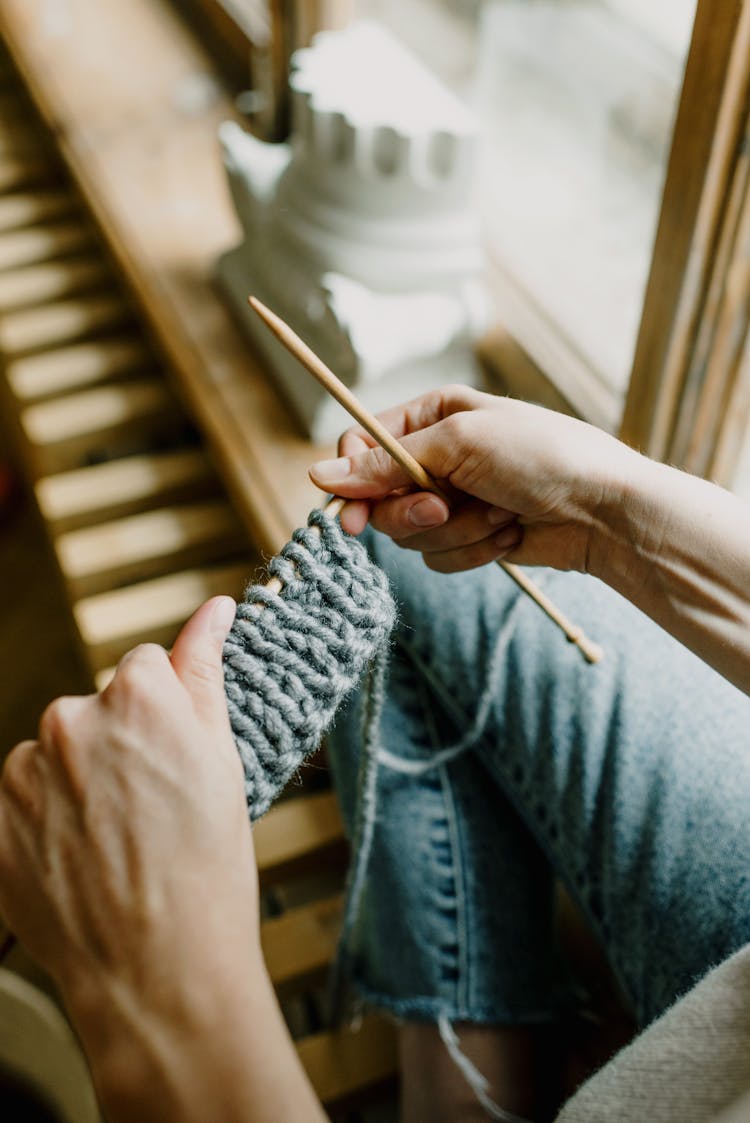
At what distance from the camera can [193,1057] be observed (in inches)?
16.7

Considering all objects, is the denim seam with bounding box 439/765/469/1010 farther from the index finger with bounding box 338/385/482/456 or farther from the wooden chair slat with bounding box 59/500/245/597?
the wooden chair slat with bounding box 59/500/245/597

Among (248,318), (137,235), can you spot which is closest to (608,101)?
(248,318)

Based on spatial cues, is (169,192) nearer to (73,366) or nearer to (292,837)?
(73,366)

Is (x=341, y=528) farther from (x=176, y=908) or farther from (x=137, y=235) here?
(x=137, y=235)

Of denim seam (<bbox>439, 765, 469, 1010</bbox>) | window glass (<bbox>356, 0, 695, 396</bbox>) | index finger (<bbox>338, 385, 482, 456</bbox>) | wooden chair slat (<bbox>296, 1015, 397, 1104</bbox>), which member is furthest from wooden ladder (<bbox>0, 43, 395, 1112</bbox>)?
window glass (<bbox>356, 0, 695, 396</bbox>)

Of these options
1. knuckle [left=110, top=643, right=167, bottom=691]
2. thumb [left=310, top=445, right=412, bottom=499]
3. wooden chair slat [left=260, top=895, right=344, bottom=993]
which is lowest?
wooden chair slat [left=260, top=895, right=344, bottom=993]

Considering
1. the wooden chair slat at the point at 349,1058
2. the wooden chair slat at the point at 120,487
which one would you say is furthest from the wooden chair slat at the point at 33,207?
the wooden chair slat at the point at 349,1058

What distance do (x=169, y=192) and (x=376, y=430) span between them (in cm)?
87

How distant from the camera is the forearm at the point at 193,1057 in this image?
421 millimetres

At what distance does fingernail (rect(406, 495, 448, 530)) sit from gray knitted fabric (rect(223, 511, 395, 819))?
5 centimetres

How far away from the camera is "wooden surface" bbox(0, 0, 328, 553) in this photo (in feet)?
3.23

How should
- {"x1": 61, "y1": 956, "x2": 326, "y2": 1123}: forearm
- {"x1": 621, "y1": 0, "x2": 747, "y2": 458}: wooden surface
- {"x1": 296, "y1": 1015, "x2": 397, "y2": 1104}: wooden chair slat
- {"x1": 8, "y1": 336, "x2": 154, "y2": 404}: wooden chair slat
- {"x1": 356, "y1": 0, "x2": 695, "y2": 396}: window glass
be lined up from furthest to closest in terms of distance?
{"x1": 8, "y1": 336, "x2": 154, "y2": 404}: wooden chair slat < {"x1": 356, "y1": 0, "x2": 695, "y2": 396}: window glass < {"x1": 296, "y1": 1015, "x2": 397, "y2": 1104}: wooden chair slat < {"x1": 621, "y1": 0, "x2": 747, "y2": 458}: wooden surface < {"x1": 61, "y1": 956, "x2": 326, "y2": 1123}: forearm

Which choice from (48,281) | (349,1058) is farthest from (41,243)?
(349,1058)

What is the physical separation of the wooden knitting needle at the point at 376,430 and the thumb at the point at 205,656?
0.13 metres
